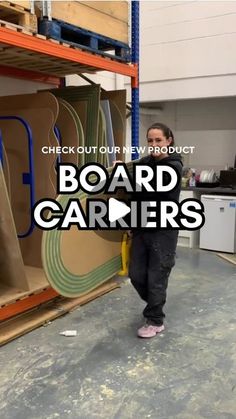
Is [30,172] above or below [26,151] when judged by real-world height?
below

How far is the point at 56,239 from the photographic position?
2.85 meters

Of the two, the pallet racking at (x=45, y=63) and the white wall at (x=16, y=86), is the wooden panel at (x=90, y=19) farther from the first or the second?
the white wall at (x=16, y=86)

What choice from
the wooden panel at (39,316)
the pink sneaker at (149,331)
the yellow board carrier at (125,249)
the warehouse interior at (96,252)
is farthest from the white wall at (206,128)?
the pink sneaker at (149,331)

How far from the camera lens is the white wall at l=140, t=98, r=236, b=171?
5664mm

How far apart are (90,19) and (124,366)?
2.68 m

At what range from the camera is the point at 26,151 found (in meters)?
3.37

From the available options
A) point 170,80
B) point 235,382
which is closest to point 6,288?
point 235,382

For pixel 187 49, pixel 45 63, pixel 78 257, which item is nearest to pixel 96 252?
pixel 78 257

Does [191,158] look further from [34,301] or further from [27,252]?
[34,301]

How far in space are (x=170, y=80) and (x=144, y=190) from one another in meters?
2.90

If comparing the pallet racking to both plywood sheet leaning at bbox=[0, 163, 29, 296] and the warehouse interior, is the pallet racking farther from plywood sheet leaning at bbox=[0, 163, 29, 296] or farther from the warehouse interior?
plywood sheet leaning at bbox=[0, 163, 29, 296]

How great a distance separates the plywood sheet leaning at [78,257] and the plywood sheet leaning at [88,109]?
692 mm

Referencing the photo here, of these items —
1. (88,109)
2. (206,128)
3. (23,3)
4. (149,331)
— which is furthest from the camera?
(206,128)

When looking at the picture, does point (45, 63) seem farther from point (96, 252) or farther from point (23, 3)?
point (96, 252)
